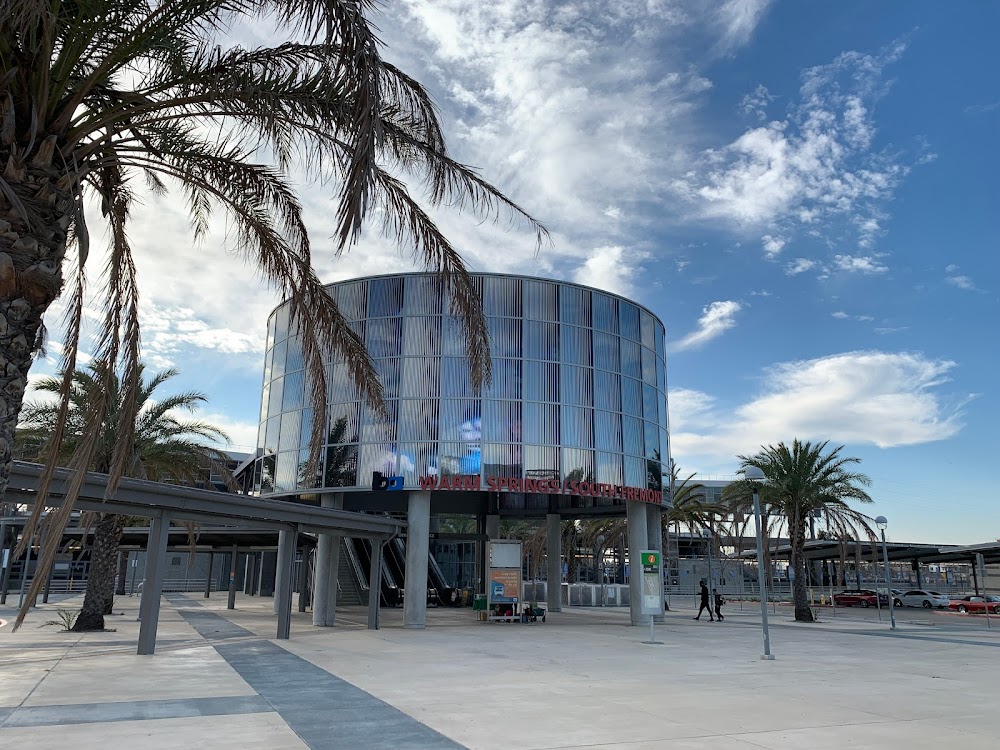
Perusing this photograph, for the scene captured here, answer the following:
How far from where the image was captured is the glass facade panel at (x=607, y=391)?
30.7 m

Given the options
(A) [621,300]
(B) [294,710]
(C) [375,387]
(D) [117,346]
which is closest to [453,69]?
(C) [375,387]

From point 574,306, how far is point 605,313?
155cm

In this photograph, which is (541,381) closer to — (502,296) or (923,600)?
(502,296)

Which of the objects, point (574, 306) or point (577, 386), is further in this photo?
point (574, 306)

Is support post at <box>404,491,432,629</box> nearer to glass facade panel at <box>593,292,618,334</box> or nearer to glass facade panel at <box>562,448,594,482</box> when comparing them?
glass facade panel at <box>562,448,594,482</box>

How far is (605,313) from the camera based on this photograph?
3183cm

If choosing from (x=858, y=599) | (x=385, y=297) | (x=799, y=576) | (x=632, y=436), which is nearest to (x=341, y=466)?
(x=385, y=297)

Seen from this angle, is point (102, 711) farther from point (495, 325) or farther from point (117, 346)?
point (495, 325)

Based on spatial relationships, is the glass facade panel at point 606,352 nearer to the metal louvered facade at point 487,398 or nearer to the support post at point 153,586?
the metal louvered facade at point 487,398

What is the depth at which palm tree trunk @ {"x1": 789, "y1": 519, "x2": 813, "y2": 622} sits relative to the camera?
32812 mm

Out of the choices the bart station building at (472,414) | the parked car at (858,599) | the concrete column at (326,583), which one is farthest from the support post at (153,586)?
the parked car at (858,599)

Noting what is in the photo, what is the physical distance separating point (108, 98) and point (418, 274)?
75.5 ft

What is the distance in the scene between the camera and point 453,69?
10836 millimetres

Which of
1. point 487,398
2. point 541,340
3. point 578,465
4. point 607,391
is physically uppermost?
point 541,340
